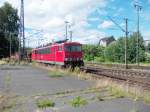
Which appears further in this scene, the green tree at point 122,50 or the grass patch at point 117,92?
the green tree at point 122,50

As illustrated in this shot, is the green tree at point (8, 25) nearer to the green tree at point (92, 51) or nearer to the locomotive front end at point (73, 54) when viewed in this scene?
the green tree at point (92, 51)

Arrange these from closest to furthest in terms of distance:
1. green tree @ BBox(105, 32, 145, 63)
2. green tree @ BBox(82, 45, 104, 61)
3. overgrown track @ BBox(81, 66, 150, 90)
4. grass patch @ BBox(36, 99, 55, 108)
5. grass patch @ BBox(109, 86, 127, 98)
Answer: grass patch @ BBox(36, 99, 55, 108) < grass patch @ BBox(109, 86, 127, 98) < overgrown track @ BBox(81, 66, 150, 90) < green tree @ BBox(105, 32, 145, 63) < green tree @ BBox(82, 45, 104, 61)

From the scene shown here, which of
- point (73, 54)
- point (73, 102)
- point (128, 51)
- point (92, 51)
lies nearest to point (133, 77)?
point (73, 54)

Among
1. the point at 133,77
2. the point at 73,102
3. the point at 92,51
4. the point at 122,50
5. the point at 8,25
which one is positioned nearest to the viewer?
the point at 73,102

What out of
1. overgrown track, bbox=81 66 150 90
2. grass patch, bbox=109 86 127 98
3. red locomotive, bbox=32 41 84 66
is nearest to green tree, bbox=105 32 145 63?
red locomotive, bbox=32 41 84 66

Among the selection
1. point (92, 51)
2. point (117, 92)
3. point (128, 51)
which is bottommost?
point (117, 92)

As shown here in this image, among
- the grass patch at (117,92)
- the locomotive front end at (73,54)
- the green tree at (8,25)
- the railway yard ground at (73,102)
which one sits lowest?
the railway yard ground at (73,102)

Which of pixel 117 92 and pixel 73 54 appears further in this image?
pixel 73 54

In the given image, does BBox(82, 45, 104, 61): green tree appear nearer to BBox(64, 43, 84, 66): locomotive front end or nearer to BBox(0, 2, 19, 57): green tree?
BBox(0, 2, 19, 57): green tree

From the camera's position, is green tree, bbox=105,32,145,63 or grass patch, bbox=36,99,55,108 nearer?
grass patch, bbox=36,99,55,108

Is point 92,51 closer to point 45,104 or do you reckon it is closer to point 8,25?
point 8,25

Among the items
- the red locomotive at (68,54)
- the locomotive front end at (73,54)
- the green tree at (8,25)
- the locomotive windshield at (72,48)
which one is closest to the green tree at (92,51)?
the green tree at (8,25)

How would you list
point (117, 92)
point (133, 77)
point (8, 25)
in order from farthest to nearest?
point (8, 25)
point (133, 77)
point (117, 92)

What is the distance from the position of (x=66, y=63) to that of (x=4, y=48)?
60486 mm
